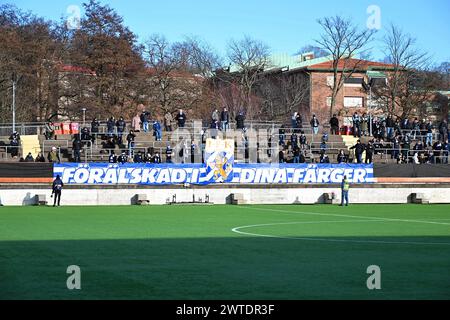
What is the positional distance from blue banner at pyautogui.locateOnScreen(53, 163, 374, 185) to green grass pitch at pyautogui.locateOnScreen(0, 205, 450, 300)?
1714 cm

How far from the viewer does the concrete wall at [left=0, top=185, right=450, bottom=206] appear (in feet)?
155

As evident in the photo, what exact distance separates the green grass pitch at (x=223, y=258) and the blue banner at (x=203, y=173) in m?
17.1

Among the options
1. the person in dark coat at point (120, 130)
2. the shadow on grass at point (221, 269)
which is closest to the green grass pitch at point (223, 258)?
the shadow on grass at point (221, 269)

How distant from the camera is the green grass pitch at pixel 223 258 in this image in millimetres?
13625

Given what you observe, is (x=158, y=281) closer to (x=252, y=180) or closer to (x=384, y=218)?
(x=384, y=218)

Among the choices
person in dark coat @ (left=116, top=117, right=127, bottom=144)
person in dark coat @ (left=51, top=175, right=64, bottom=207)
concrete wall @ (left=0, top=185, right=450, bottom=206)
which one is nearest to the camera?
person in dark coat @ (left=51, top=175, right=64, bottom=207)

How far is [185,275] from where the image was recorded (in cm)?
1541

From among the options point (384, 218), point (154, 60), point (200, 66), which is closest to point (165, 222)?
point (384, 218)

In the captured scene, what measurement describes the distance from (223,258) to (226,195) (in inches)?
1262

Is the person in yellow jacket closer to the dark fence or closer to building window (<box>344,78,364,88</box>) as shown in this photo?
the dark fence

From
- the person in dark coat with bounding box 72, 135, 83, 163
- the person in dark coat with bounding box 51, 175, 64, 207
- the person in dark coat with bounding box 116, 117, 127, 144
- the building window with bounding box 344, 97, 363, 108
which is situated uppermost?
the building window with bounding box 344, 97, 363, 108

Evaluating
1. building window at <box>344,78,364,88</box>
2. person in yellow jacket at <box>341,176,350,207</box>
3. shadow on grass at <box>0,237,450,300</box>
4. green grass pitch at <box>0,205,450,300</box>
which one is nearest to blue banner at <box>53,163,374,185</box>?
person in yellow jacket at <box>341,176,350,207</box>

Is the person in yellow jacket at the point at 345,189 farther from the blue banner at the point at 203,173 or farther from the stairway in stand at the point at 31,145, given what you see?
the stairway in stand at the point at 31,145

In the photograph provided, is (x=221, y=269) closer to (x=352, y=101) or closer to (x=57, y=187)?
(x=57, y=187)
